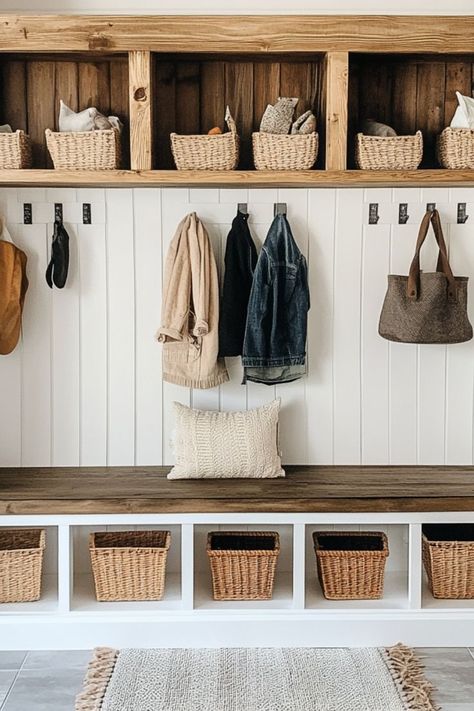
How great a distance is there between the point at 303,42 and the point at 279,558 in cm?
202

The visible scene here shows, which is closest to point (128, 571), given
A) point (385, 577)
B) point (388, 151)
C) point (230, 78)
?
point (385, 577)

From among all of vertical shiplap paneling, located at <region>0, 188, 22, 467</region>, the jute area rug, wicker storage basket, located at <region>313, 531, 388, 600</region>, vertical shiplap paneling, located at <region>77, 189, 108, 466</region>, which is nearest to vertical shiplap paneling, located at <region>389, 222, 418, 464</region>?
wicker storage basket, located at <region>313, 531, 388, 600</region>

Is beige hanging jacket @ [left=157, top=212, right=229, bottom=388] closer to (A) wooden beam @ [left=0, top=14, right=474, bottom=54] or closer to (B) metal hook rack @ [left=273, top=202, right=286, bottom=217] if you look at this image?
(B) metal hook rack @ [left=273, top=202, right=286, bottom=217]

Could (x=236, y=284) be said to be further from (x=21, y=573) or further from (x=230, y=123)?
(x=21, y=573)

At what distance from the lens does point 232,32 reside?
3.36m

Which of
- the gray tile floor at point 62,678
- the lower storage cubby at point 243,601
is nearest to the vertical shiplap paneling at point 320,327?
the lower storage cubby at point 243,601

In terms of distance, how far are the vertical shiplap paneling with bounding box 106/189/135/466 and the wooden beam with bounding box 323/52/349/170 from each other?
84 cm

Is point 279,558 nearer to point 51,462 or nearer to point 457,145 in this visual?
point 51,462

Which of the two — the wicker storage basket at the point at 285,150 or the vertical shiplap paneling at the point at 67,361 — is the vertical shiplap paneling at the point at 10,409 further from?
the wicker storage basket at the point at 285,150

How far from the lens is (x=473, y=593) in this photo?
3.43m

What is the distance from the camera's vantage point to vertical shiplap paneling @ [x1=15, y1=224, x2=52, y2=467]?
373cm

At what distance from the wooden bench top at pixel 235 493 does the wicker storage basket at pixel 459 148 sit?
1195mm

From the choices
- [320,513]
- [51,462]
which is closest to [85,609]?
[51,462]

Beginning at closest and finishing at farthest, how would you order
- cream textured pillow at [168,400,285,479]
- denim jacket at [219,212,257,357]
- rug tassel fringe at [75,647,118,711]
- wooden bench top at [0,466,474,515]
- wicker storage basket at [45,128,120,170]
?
rug tassel fringe at [75,647,118,711] → wooden bench top at [0,466,474,515] → wicker storage basket at [45,128,120,170] → cream textured pillow at [168,400,285,479] → denim jacket at [219,212,257,357]
